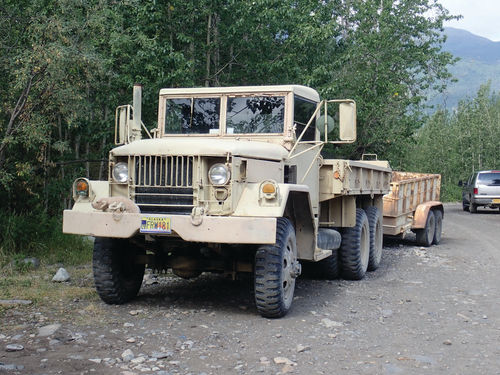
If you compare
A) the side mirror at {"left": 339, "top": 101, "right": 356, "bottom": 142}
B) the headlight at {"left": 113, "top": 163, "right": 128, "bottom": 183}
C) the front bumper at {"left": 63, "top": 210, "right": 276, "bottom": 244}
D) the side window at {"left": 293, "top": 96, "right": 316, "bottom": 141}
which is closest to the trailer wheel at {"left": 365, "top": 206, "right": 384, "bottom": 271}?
the side window at {"left": 293, "top": 96, "right": 316, "bottom": 141}

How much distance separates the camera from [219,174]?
20.9ft

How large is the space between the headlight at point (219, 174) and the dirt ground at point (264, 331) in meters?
1.41

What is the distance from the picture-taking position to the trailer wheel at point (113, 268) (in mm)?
6957

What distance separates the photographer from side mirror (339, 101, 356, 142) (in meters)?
7.56

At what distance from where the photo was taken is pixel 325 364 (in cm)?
501

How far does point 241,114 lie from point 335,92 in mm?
8736

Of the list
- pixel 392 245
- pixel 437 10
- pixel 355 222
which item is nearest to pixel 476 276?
pixel 355 222

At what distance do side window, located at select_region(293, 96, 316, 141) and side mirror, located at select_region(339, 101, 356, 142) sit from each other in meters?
0.54

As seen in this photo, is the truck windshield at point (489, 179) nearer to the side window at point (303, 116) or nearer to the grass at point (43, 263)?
the grass at point (43, 263)

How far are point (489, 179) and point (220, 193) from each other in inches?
793

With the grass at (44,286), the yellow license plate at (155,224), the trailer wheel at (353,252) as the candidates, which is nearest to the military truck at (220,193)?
the yellow license plate at (155,224)

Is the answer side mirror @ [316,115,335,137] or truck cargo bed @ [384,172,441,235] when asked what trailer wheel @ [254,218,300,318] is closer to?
side mirror @ [316,115,335,137]

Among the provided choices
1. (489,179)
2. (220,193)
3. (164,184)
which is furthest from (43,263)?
(489,179)

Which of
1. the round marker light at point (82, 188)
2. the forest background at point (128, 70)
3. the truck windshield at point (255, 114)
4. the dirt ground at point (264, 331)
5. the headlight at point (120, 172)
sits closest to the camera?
the dirt ground at point (264, 331)
